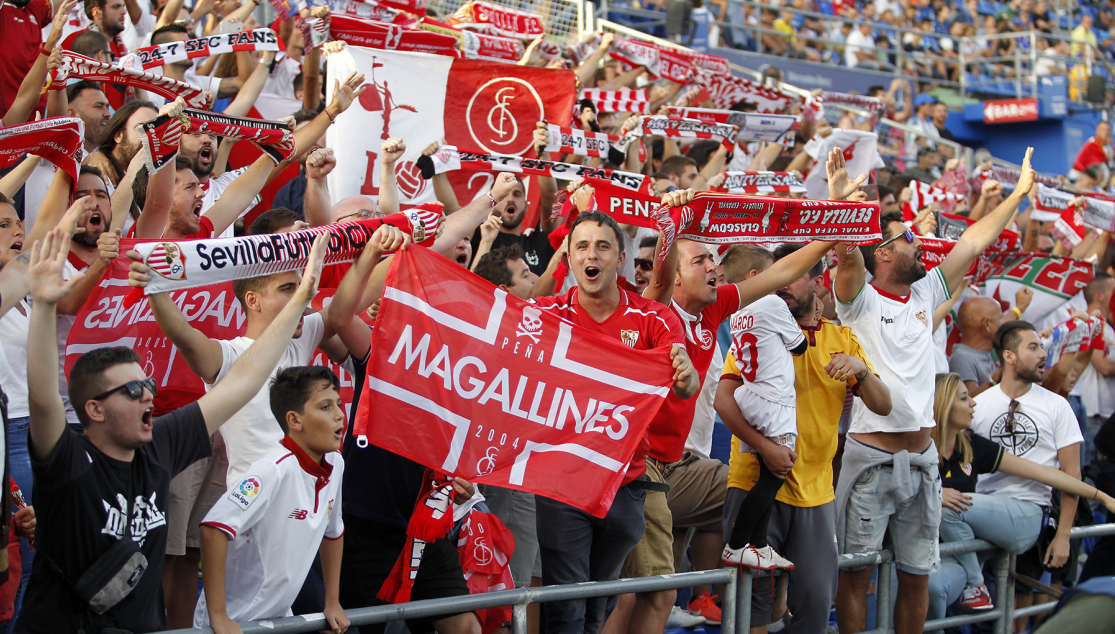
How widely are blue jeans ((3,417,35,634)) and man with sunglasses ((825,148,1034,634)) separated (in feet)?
12.9

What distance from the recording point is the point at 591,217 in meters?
4.91

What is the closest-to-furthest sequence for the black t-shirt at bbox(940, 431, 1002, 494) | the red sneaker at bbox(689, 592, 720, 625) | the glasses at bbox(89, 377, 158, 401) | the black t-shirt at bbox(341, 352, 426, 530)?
the glasses at bbox(89, 377, 158, 401), the black t-shirt at bbox(341, 352, 426, 530), the red sneaker at bbox(689, 592, 720, 625), the black t-shirt at bbox(940, 431, 1002, 494)

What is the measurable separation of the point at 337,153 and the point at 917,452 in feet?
14.1

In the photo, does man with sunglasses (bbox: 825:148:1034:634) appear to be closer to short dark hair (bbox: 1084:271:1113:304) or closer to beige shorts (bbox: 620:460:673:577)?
beige shorts (bbox: 620:460:673:577)

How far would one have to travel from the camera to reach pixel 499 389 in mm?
4418

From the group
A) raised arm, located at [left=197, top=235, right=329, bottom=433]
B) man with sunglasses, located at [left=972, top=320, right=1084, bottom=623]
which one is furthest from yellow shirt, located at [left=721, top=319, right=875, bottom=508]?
raised arm, located at [left=197, top=235, right=329, bottom=433]

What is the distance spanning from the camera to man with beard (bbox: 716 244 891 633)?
5.31 meters

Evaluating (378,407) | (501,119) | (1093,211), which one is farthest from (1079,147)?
(378,407)

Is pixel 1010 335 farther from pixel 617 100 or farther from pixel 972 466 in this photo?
pixel 617 100

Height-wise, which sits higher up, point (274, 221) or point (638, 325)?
point (274, 221)

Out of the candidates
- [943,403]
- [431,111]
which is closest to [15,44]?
[431,111]

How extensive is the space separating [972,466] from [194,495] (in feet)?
15.4

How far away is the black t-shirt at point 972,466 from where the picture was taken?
668 centimetres

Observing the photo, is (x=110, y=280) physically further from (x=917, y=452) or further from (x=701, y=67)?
(x=701, y=67)
